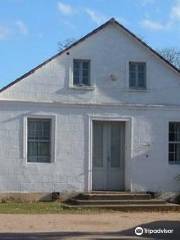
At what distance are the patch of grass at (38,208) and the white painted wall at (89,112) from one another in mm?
968

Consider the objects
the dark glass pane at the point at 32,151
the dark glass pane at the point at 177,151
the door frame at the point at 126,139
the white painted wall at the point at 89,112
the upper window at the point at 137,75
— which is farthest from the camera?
the dark glass pane at the point at 177,151

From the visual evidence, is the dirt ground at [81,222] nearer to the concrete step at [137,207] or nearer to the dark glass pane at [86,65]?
the concrete step at [137,207]

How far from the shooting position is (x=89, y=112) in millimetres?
24000

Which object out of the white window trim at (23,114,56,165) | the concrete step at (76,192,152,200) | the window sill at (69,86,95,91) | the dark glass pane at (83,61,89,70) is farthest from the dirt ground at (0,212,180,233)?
the dark glass pane at (83,61,89,70)

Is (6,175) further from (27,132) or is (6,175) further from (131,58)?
(131,58)

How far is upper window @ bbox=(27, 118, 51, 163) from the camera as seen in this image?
2356cm

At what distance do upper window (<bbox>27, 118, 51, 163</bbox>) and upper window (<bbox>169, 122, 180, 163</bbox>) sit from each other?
457cm

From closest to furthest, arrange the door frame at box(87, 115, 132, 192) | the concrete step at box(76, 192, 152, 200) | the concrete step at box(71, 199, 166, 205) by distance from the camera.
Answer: the concrete step at box(71, 199, 166, 205), the concrete step at box(76, 192, 152, 200), the door frame at box(87, 115, 132, 192)

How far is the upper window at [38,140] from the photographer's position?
23562mm

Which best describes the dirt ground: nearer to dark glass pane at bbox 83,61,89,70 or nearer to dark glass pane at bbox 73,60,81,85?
dark glass pane at bbox 73,60,81,85

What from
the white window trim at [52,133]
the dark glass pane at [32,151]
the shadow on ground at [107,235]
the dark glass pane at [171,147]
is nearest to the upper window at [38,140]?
the dark glass pane at [32,151]

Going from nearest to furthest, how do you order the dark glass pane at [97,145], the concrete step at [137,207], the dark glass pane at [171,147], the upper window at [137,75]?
the concrete step at [137,207] → the dark glass pane at [97,145] → the upper window at [137,75] → the dark glass pane at [171,147]

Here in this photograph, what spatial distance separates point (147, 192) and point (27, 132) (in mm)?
4794

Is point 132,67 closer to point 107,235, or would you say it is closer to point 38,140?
point 38,140
